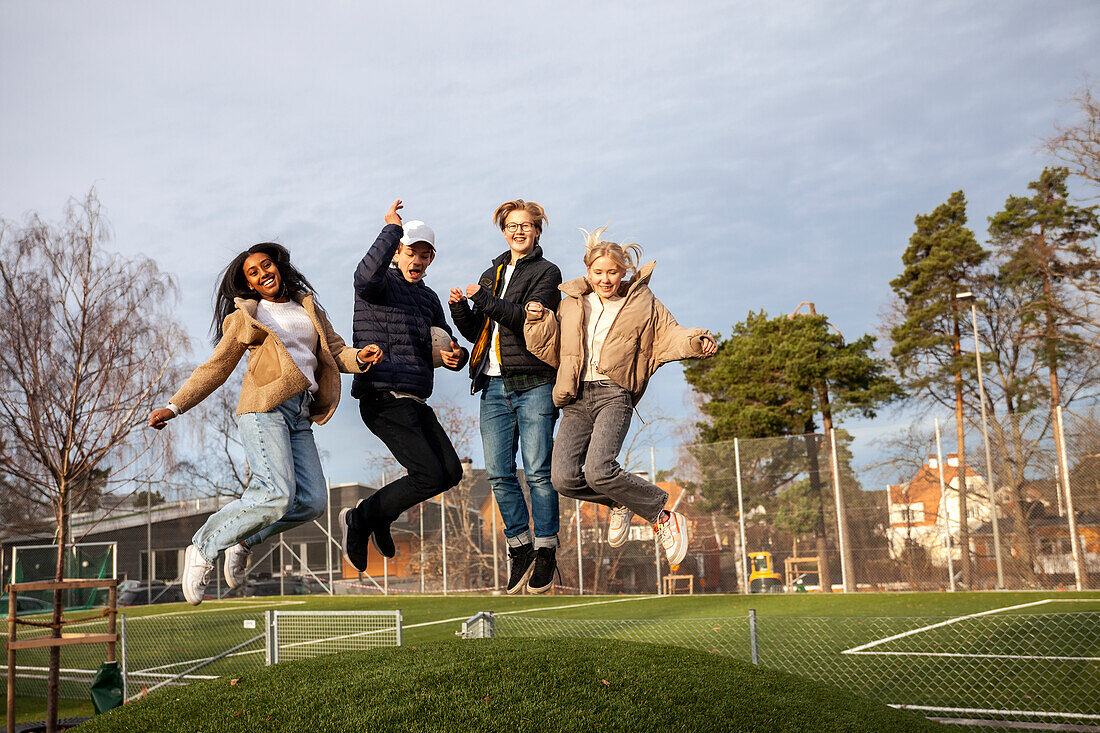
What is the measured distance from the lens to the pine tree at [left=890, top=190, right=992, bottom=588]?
3734cm

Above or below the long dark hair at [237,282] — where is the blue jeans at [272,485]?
below

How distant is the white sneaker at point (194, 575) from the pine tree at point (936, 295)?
37.1m

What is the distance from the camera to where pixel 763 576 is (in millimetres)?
30047

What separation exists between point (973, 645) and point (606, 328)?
53.5 feet

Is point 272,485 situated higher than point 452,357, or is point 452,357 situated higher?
point 452,357

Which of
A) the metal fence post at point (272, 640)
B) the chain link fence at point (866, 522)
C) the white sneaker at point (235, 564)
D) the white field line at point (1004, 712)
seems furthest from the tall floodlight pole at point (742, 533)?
the white sneaker at point (235, 564)

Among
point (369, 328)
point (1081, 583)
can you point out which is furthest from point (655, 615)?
point (369, 328)

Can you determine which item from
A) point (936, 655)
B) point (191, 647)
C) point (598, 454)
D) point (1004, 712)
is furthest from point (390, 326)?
point (191, 647)

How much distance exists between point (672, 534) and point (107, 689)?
13.2m

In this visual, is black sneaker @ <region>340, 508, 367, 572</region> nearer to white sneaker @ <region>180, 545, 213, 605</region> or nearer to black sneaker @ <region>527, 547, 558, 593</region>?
white sneaker @ <region>180, 545, 213, 605</region>

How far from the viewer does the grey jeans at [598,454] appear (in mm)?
4109

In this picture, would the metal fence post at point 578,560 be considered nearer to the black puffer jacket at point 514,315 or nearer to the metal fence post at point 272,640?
the metal fence post at point 272,640

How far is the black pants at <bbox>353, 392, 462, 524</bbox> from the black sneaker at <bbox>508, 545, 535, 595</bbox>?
484 millimetres

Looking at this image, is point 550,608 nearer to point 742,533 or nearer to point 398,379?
point 742,533
